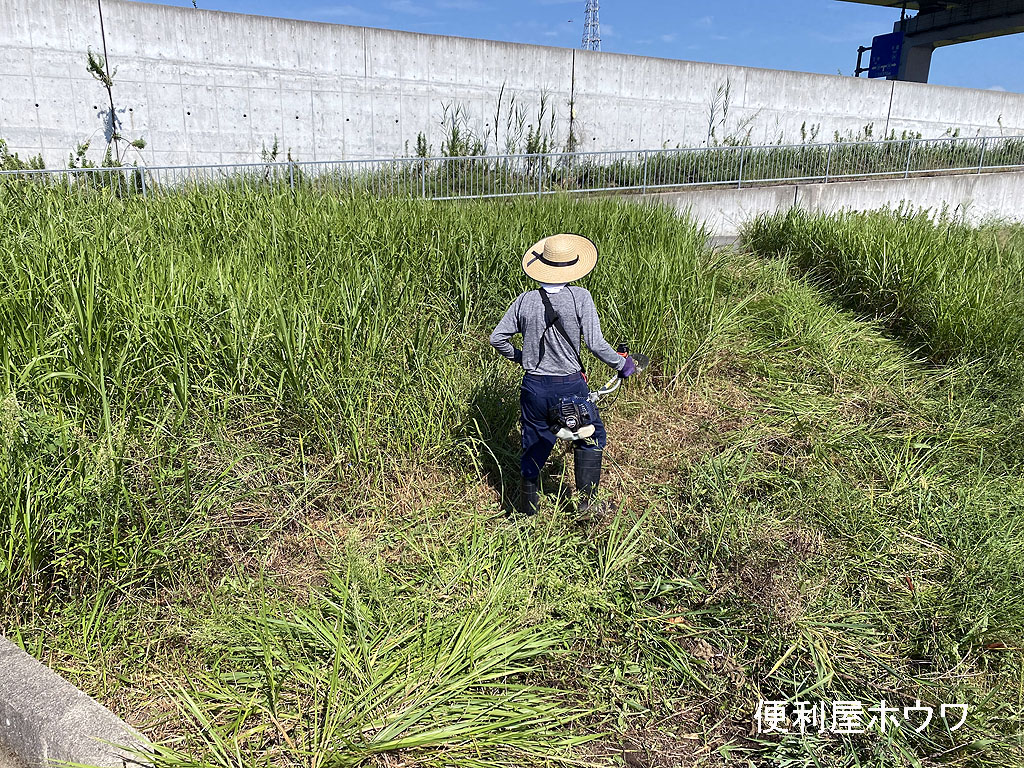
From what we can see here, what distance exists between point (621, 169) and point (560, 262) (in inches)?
387

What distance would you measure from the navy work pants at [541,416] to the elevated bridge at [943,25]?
109 ft

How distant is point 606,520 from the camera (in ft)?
12.3

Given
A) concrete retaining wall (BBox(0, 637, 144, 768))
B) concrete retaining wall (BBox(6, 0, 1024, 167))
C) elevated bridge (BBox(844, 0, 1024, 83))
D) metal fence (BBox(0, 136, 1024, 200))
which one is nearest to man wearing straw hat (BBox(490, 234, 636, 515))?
concrete retaining wall (BBox(0, 637, 144, 768))

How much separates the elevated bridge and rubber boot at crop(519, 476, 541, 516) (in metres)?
33.5

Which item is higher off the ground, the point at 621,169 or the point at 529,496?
the point at 621,169

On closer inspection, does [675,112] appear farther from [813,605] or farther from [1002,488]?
[813,605]

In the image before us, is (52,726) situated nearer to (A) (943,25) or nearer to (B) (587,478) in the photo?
(B) (587,478)

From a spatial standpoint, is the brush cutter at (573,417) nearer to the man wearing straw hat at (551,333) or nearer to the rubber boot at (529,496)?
the man wearing straw hat at (551,333)

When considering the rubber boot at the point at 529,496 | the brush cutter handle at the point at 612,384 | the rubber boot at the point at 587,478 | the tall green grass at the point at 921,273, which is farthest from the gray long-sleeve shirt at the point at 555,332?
the tall green grass at the point at 921,273

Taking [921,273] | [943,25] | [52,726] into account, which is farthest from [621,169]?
[943,25]

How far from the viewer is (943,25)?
29.3 meters

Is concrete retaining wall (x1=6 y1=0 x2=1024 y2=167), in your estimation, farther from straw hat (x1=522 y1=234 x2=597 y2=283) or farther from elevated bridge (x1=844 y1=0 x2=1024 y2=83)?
elevated bridge (x1=844 y1=0 x2=1024 y2=83)

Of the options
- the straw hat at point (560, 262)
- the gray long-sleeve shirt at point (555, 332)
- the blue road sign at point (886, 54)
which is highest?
the blue road sign at point (886, 54)

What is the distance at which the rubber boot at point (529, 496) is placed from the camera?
373 cm
